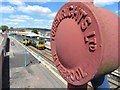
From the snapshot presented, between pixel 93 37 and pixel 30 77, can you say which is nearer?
pixel 93 37

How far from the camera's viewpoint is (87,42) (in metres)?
1.19

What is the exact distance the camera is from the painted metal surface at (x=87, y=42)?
1.09 meters

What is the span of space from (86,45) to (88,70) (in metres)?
0.26

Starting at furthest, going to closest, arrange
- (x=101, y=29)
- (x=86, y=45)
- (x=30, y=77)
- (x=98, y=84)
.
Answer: (x=30, y=77)
(x=98, y=84)
(x=86, y=45)
(x=101, y=29)

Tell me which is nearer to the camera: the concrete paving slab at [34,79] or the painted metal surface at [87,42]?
the painted metal surface at [87,42]

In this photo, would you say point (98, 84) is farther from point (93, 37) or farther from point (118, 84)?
point (118, 84)

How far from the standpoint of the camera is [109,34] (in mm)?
1125

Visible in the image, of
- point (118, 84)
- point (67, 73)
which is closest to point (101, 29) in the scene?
point (67, 73)

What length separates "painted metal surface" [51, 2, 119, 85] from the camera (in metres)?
1.09

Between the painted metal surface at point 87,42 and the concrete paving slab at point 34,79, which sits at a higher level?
the painted metal surface at point 87,42

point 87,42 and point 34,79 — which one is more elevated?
point 87,42

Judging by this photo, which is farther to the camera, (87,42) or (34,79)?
(34,79)

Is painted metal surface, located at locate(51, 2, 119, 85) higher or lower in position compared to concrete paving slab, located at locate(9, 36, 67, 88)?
higher

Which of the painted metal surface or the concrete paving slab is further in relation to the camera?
the concrete paving slab
